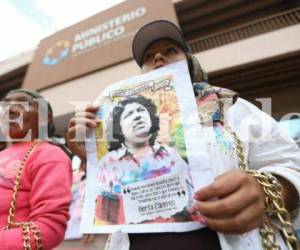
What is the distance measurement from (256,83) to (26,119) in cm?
245

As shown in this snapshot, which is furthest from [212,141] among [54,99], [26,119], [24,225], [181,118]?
[54,99]

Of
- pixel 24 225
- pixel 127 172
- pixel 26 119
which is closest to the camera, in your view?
pixel 127 172

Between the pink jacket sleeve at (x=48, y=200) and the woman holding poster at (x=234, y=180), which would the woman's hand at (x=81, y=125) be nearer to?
the woman holding poster at (x=234, y=180)

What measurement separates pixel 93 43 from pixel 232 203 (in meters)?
3.70

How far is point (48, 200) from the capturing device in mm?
644

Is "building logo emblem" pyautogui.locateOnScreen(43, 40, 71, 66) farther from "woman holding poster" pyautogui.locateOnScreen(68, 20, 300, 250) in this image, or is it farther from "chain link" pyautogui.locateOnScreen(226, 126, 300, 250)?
"chain link" pyautogui.locateOnScreen(226, 126, 300, 250)

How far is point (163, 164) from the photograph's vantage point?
1.45ft

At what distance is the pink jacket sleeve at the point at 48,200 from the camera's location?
591 millimetres

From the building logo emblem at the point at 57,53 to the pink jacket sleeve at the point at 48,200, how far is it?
3.52 metres

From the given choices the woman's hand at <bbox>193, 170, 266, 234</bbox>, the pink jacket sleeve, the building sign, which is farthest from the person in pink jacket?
the building sign

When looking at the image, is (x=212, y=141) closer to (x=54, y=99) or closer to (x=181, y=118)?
(x=181, y=118)

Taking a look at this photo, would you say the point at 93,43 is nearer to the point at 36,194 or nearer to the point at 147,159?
the point at 36,194

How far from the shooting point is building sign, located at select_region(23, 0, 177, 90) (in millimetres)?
3473

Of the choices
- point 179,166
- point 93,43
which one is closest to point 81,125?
point 179,166
